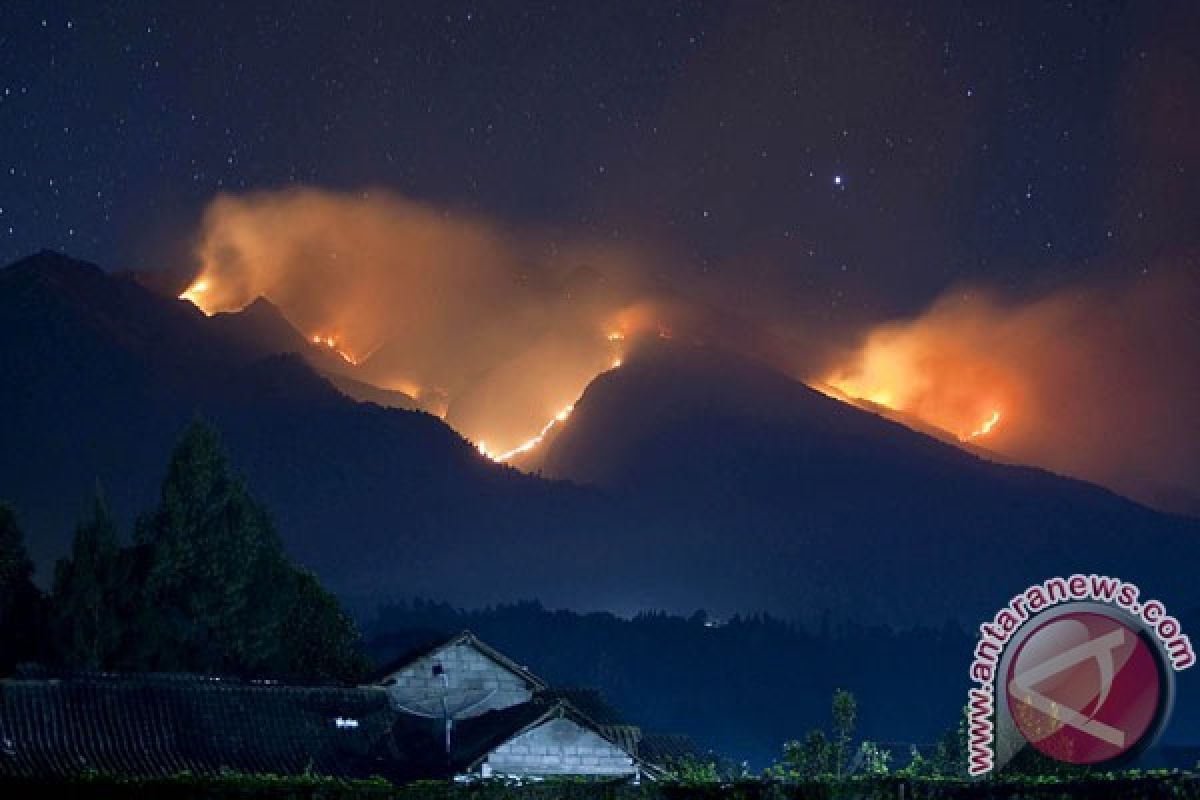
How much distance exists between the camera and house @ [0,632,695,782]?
140ft

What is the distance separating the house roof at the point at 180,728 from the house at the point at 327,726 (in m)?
0.04

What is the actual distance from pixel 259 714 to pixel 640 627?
154m

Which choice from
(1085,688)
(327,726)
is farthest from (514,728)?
(1085,688)

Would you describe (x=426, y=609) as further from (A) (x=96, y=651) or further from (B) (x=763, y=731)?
(A) (x=96, y=651)

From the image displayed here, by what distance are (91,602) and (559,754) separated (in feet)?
83.5

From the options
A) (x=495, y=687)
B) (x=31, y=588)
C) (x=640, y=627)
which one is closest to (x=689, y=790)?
(x=495, y=687)

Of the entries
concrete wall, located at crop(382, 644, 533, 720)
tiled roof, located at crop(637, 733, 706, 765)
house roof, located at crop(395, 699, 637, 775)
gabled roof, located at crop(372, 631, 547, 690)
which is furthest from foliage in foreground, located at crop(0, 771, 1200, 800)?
tiled roof, located at crop(637, 733, 706, 765)

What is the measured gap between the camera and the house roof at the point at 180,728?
42.0 metres

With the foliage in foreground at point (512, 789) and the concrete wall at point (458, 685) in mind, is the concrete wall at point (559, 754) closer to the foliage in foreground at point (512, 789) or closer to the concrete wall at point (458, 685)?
the concrete wall at point (458, 685)

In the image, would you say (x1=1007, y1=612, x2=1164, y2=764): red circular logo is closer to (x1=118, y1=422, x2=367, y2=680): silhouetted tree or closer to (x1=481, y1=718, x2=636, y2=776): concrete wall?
(x1=481, y1=718, x2=636, y2=776): concrete wall

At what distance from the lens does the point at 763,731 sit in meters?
183

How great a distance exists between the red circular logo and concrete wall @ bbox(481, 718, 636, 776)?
1814 centimetres

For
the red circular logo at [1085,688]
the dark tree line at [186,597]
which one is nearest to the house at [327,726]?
the dark tree line at [186,597]

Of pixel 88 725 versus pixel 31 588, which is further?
pixel 31 588
